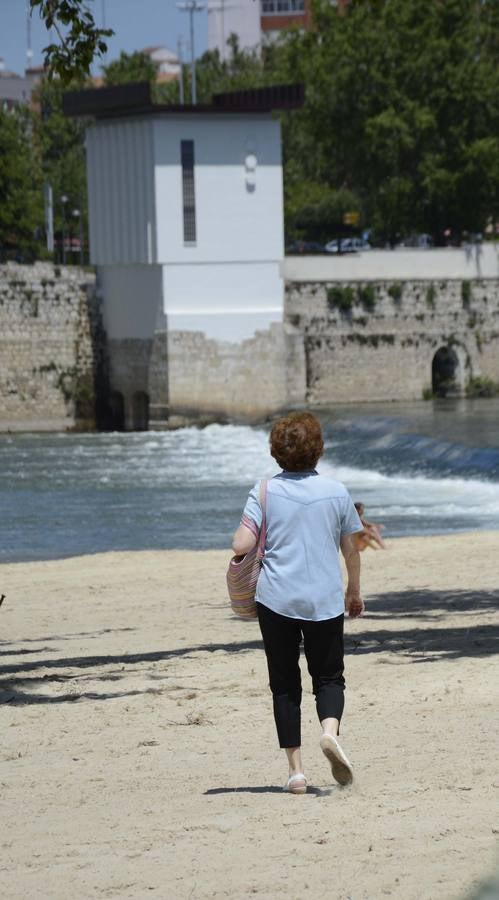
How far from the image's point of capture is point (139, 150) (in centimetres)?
4194

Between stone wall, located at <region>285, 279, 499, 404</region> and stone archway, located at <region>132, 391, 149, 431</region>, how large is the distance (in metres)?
4.17

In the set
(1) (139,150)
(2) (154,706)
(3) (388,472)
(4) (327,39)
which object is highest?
(4) (327,39)

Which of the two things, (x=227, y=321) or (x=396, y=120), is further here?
A: (x=396, y=120)

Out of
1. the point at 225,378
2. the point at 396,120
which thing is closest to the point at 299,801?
the point at 225,378

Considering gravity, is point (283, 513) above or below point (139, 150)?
below

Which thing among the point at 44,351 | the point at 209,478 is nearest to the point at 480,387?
the point at 44,351

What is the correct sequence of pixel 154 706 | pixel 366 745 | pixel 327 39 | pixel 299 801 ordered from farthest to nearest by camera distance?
pixel 327 39, pixel 154 706, pixel 366 745, pixel 299 801

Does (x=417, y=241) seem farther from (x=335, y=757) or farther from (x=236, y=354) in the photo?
(x=335, y=757)

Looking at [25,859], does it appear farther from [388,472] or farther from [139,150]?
[139,150]

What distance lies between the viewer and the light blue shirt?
6.63 metres

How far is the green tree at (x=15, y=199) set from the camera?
60.3 metres

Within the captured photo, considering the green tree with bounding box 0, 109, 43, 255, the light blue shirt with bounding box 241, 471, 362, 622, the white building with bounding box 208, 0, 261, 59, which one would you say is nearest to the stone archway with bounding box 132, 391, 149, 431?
the green tree with bounding box 0, 109, 43, 255

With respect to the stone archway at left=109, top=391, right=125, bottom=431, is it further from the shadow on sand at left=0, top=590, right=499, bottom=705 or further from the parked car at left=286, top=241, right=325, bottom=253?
the shadow on sand at left=0, top=590, right=499, bottom=705

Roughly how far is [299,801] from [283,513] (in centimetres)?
113
